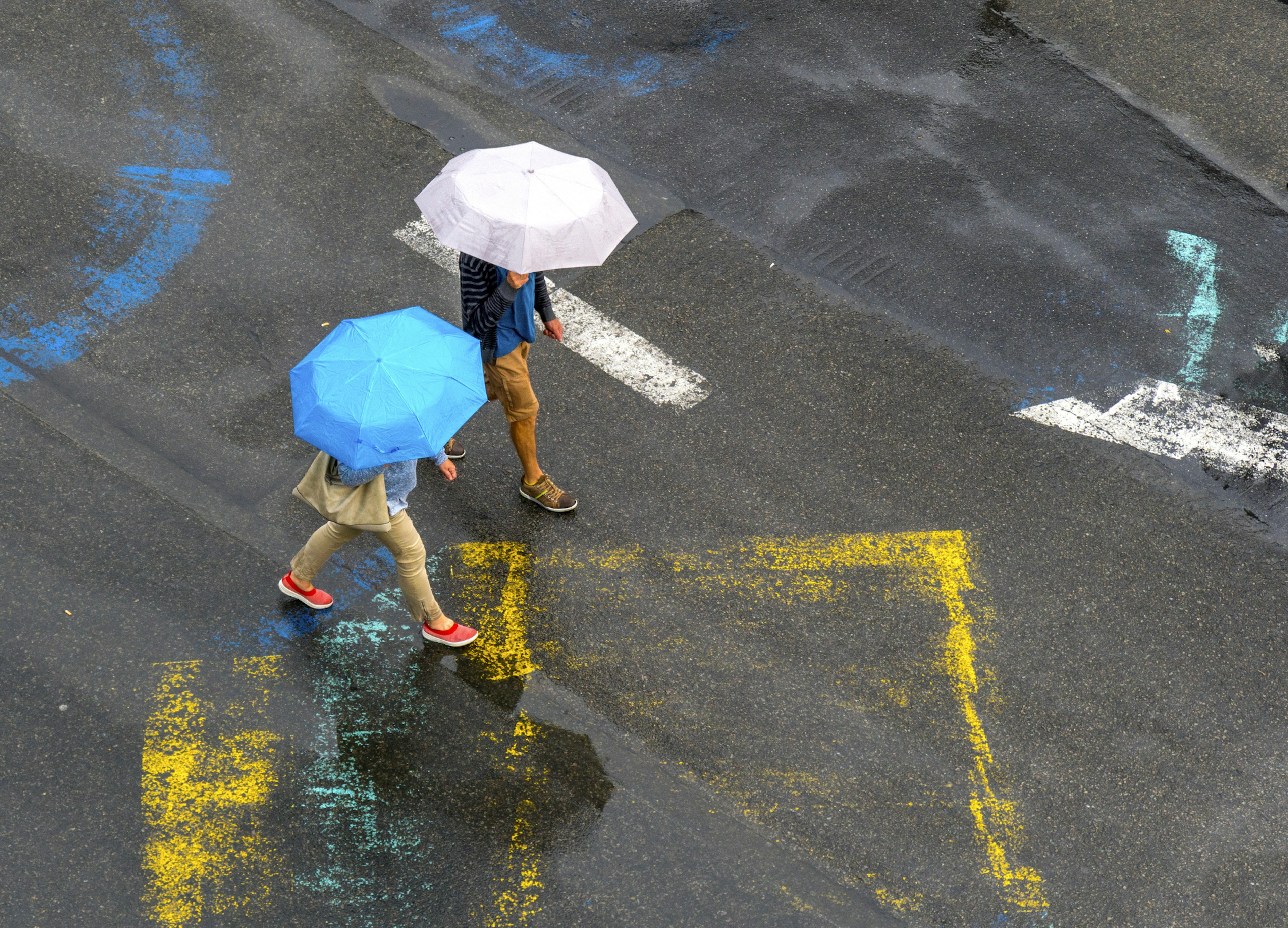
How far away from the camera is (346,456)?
171 inches

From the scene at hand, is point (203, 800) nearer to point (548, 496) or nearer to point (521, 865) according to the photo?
point (521, 865)

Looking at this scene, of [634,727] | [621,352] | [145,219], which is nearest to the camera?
[634,727]

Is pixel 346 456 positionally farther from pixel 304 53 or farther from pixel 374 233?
pixel 304 53

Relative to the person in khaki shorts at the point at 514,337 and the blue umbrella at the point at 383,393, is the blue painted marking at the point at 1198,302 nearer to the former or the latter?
the person in khaki shorts at the point at 514,337

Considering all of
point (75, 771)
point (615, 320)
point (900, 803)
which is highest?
point (615, 320)

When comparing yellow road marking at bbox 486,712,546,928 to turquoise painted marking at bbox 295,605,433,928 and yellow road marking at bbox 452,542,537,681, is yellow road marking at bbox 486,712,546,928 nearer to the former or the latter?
turquoise painted marking at bbox 295,605,433,928

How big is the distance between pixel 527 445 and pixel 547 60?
407 centimetres

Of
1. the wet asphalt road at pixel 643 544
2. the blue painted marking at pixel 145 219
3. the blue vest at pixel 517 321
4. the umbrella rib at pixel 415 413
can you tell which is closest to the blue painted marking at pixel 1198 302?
the wet asphalt road at pixel 643 544

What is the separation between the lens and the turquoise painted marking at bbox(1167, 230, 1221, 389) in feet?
23.1

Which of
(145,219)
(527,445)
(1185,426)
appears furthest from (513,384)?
(1185,426)

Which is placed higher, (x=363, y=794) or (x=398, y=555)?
(x=398, y=555)

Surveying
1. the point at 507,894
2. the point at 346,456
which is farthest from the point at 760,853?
the point at 346,456

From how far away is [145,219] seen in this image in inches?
285

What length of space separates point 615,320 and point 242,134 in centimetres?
304
